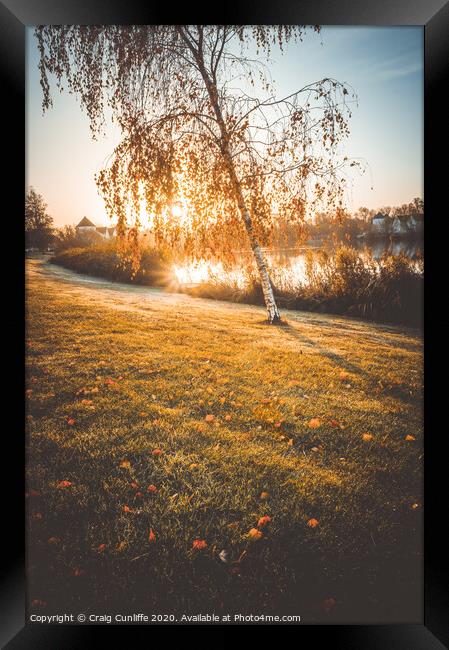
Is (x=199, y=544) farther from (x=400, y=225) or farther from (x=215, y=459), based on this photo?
(x=400, y=225)

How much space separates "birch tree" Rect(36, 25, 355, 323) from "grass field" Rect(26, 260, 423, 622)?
2.02ft

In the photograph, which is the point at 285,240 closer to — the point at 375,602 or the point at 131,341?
the point at 131,341

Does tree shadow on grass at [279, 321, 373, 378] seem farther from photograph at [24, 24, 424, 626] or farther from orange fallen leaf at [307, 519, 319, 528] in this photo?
orange fallen leaf at [307, 519, 319, 528]

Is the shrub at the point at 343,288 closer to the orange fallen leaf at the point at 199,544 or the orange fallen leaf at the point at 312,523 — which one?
the orange fallen leaf at the point at 312,523

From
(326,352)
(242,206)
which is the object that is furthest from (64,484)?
(242,206)

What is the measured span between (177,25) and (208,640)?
3874 mm

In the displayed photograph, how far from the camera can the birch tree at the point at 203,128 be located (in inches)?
94.7

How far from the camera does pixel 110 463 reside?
2.16 m

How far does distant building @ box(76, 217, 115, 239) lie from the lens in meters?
2.61
